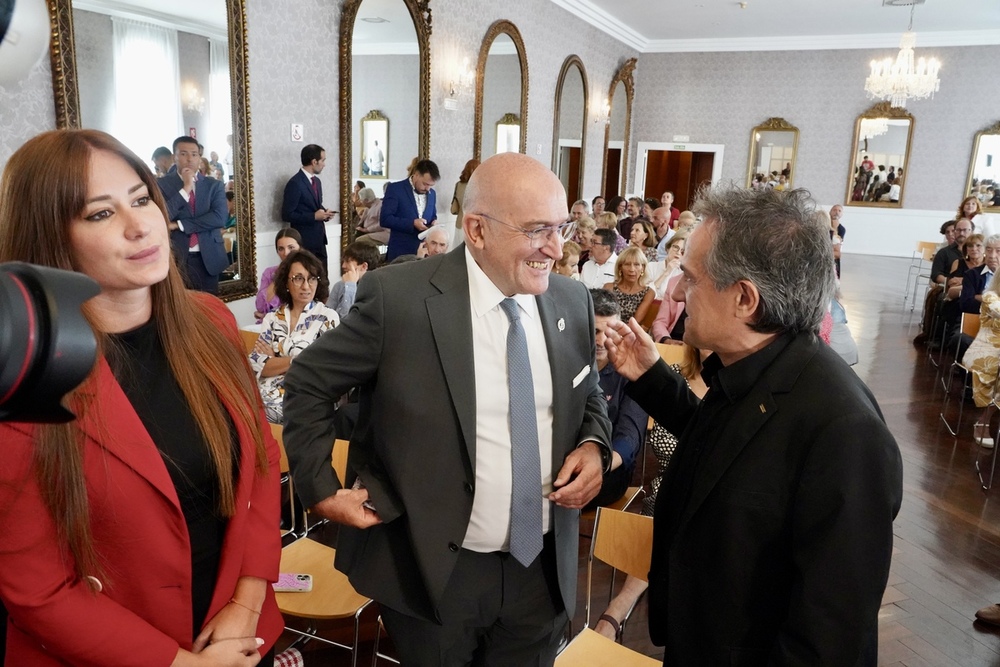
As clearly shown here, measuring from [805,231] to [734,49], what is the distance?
15438 millimetres

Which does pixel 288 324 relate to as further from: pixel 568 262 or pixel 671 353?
pixel 568 262

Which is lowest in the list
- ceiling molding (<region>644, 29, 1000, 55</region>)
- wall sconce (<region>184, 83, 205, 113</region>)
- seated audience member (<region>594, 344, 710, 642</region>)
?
seated audience member (<region>594, 344, 710, 642</region>)

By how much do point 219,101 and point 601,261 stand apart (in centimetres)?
342

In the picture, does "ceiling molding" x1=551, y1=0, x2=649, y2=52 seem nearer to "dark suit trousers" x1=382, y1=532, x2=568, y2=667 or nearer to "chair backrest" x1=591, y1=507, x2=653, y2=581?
"chair backrest" x1=591, y1=507, x2=653, y2=581

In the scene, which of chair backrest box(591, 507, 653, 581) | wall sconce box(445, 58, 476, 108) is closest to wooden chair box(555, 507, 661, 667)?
chair backrest box(591, 507, 653, 581)

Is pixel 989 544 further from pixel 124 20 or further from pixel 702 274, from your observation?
pixel 124 20

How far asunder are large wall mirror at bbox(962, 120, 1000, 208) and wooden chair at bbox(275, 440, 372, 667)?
50.1ft

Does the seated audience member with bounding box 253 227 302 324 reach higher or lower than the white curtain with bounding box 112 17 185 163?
lower

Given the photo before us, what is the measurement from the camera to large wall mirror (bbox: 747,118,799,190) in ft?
48.3

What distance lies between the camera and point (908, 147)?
14.0m

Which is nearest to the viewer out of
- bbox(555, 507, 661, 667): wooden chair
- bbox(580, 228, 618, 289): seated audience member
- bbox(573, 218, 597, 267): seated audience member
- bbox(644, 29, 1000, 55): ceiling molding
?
bbox(555, 507, 661, 667): wooden chair

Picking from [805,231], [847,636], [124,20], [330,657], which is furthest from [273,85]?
[847,636]

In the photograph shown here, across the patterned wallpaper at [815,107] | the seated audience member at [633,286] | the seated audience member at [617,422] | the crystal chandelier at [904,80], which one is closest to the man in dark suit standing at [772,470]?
the seated audience member at [617,422]

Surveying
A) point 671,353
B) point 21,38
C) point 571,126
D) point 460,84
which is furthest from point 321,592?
point 571,126
